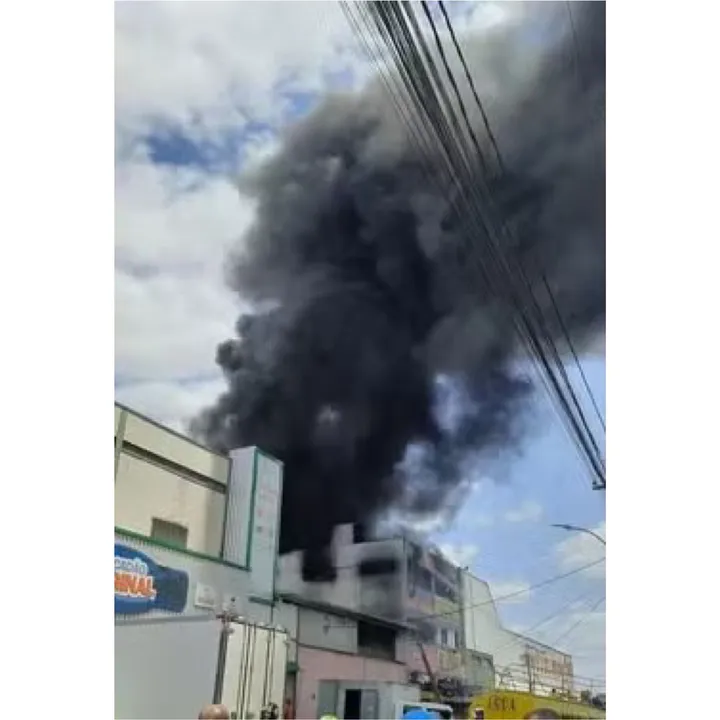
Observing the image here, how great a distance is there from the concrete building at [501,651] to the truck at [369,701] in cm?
24

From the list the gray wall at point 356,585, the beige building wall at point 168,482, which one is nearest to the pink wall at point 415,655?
the gray wall at point 356,585

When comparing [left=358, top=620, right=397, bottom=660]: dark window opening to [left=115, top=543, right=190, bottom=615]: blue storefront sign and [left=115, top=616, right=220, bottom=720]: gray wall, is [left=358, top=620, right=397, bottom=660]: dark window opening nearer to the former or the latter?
[left=115, top=616, right=220, bottom=720]: gray wall

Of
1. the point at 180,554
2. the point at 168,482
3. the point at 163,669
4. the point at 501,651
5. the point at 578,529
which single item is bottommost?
the point at 163,669

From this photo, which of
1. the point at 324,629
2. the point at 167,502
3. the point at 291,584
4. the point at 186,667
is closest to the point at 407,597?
the point at 324,629

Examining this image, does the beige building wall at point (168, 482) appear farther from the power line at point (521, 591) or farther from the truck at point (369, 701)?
the power line at point (521, 591)

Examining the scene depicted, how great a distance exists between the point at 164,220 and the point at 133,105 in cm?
50

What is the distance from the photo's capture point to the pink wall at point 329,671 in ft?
13.5

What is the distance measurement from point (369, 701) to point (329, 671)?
0.20m

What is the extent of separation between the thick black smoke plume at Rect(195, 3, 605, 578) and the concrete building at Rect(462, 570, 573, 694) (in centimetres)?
40

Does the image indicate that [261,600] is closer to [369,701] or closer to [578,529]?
[369,701]

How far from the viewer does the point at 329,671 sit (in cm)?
420

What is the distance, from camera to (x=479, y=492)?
412cm
